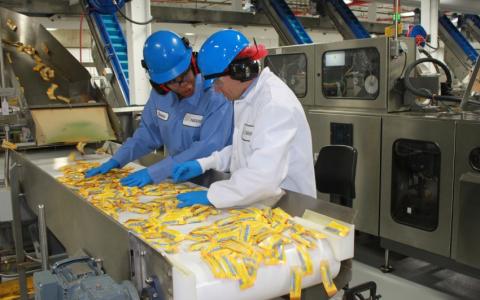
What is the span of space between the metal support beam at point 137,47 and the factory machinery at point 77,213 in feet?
3.40

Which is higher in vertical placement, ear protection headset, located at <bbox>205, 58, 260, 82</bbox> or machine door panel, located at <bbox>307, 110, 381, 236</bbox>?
ear protection headset, located at <bbox>205, 58, 260, 82</bbox>

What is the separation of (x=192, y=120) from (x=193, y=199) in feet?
2.31

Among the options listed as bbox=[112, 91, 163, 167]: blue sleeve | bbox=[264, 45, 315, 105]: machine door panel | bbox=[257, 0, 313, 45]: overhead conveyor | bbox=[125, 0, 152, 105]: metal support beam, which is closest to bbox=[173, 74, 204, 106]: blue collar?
bbox=[112, 91, 163, 167]: blue sleeve

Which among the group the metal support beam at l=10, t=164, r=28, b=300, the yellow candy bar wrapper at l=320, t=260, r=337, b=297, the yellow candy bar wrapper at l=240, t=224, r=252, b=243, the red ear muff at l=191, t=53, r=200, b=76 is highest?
the red ear muff at l=191, t=53, r=200, b=76

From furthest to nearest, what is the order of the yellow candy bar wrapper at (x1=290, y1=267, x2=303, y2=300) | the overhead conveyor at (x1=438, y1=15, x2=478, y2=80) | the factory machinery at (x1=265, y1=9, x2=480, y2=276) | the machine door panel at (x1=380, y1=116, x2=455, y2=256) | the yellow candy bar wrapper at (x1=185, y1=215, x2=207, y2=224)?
1. the overhead conveyor at (x1=438, y1=15, x2=478, y2=80)
2. the machine door panel at (x1=380, y1=116, x2=455, y2=256)
3. the factory machinery at (x1=265, y1=9, x2=480, y2=276)
4. the yellow candy bar wrapper at (x1=185, y1=215, x2=207, y2=224)
5. the yellow candy bar wrapper at (x1=290, y1=267, x2=303, y2=300)

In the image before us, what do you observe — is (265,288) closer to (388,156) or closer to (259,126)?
(259,126)

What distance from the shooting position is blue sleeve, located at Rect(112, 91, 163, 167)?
2.24 meters

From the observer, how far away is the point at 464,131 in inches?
94.5

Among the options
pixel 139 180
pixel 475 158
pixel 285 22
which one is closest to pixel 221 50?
pixel 139 180

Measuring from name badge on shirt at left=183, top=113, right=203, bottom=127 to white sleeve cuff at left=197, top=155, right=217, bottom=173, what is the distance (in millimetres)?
307

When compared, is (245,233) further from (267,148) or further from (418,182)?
(418,182)

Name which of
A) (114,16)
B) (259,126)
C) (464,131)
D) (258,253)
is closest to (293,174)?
(259,126)

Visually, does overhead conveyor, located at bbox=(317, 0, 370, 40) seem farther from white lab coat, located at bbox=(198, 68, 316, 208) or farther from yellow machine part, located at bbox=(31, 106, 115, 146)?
white lab coat, located at bbox=(198, 68, 316, 208)

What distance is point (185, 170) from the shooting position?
5.83 ft
